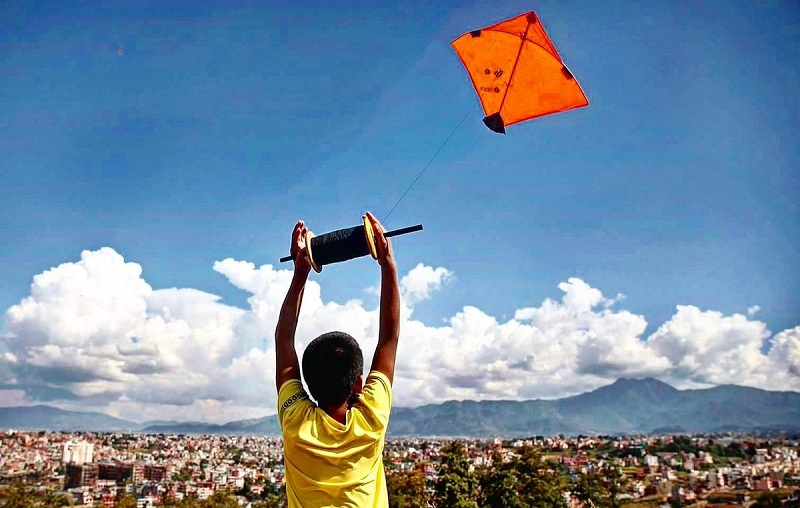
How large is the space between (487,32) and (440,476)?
24409mm

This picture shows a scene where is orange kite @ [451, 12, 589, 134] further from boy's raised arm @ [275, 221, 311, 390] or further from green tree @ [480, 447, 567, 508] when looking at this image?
green tree @ [480, 447, 567, 508]

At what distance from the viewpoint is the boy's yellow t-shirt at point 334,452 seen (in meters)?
1.93

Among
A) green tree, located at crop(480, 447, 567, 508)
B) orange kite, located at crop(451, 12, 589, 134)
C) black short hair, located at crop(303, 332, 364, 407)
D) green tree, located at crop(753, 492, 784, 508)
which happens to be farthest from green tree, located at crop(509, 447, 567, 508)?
black short hair, located at crop(303, 332, 364, 407)

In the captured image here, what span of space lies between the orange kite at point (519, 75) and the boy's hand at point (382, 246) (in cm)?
470

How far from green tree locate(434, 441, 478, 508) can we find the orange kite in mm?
23201

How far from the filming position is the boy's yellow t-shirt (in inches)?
76.0

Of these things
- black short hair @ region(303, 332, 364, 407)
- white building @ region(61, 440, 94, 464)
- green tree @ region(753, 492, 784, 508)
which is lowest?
green tree @ region(753, 492, 784, 508)

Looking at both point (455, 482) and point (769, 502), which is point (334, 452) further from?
point (769, 502)

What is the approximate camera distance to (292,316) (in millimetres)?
2285

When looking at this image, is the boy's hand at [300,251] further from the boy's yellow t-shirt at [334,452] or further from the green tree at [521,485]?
the green tree at [521,485]

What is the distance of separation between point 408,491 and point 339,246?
2931 cm

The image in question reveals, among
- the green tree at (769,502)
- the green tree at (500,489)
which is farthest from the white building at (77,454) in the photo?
the green tree at (769,502)

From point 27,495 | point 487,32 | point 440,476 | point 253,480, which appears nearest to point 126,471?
point 253,480

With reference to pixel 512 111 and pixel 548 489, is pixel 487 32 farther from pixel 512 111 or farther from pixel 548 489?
pixel 548 489
